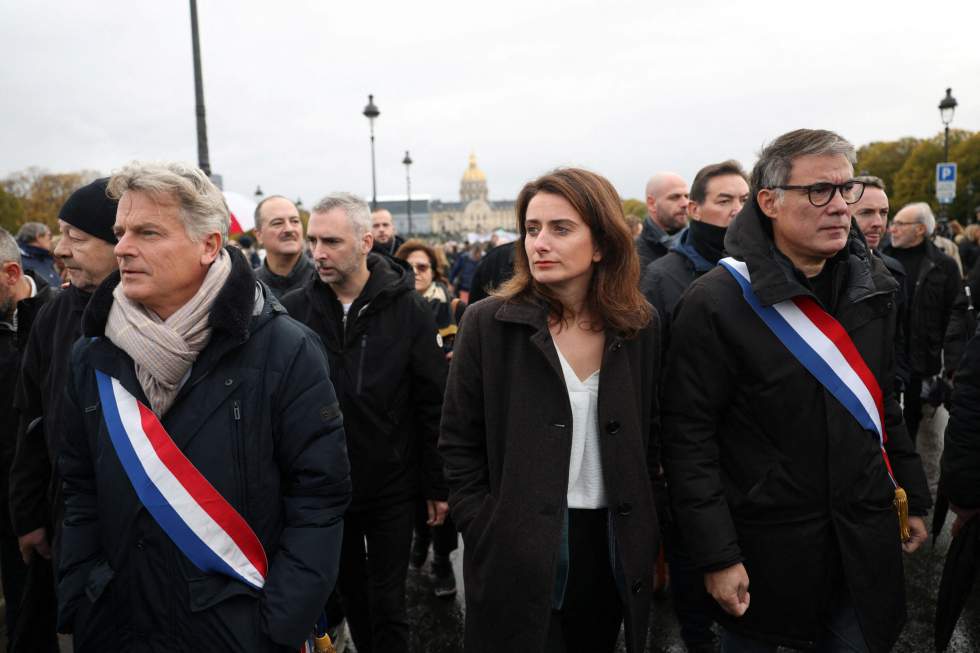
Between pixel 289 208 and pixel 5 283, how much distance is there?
2.19 metres

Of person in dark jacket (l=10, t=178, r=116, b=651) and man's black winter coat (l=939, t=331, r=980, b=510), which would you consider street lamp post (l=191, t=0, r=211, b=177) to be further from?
man's black winter coat (l=939, t=331, r=980, b=510)

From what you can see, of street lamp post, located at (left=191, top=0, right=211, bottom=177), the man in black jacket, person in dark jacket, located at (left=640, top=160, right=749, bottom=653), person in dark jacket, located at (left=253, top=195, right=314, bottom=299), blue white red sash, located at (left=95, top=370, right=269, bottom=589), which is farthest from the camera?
street lamp post, located at (left=191, top=0, right=211, bottom=177)

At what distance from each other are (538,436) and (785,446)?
849mm

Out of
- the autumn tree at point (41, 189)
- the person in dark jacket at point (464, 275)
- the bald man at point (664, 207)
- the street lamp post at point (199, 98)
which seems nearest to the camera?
the bald man at point (664, 207)

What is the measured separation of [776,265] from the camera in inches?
94.8

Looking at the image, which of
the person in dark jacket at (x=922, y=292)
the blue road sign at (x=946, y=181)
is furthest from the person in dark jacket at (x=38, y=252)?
the blue road sign at (x=946, y=181)

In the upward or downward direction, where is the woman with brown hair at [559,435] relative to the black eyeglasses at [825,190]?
downward

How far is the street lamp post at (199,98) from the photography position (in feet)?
25.9

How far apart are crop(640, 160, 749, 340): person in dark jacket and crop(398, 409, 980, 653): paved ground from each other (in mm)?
1808

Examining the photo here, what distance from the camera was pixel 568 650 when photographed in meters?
2.48

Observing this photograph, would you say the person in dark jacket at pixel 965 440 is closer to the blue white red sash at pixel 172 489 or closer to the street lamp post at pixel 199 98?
the blue white red sash at pixel 172 489

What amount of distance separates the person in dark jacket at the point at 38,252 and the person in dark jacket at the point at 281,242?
3.24 meters

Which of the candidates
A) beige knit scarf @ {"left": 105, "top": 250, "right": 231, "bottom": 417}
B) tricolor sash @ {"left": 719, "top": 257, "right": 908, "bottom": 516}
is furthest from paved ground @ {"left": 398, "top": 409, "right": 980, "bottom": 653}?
beige knit scarf @ {"left": 105, "top": 250, "right": 231, "bottom": 417}

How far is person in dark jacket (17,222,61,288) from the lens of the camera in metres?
7.33
